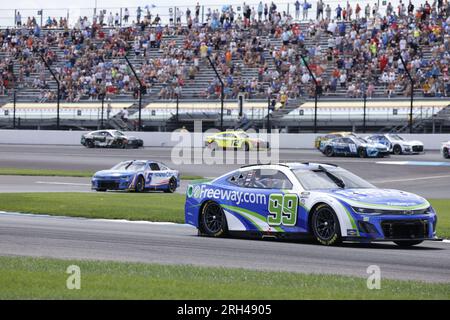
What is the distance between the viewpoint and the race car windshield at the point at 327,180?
610 inches

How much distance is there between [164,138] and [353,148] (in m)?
13.3

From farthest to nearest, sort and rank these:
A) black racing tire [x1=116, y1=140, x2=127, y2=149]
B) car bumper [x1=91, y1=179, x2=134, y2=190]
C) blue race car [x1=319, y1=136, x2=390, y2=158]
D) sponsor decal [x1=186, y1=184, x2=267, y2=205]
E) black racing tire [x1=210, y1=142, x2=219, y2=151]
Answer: black racing tire [x1=116, y1=140, x2=127, y2=149]
black racing tire [x1=210, y1=142, x2=219, y2=151]
blue race car [x1=319, y1=136, x2=390, y2=158]
car bumper [x1=91, y1=179, x2=134, y2=190]
sponsor decal [x1=186, y1=184, x2=267, y2=205]

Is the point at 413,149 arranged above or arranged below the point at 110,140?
above

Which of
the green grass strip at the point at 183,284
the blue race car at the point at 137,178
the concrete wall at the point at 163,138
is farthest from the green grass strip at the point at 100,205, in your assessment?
the concrete wall at the point at 163,138

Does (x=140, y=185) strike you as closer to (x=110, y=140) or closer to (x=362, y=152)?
(x=362, y=152)

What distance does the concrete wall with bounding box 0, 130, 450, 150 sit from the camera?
50344 millimetres

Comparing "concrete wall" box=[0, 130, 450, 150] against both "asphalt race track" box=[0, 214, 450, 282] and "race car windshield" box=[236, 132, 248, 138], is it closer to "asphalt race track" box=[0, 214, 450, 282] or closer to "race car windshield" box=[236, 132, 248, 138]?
"race car windshield" box=[236, 132, 248, 138]

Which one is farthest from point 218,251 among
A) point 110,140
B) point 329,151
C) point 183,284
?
point 110,140

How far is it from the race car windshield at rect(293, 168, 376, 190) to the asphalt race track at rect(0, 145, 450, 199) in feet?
45.4

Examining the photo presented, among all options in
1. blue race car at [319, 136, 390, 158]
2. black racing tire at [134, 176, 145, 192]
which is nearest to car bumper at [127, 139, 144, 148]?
blue race car at [319, 136, 390, 158]

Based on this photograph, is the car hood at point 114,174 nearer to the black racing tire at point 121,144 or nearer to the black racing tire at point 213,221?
the black racing tire at point 213,221

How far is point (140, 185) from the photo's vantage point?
31.0 m

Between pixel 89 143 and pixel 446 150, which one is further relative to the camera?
pixel 89 143
